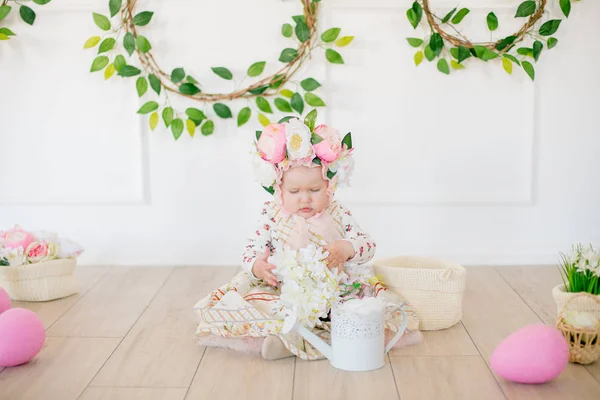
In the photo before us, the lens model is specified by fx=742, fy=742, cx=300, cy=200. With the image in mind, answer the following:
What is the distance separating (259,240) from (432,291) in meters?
0.58

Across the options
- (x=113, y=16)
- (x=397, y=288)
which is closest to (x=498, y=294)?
(x=397, y=288)

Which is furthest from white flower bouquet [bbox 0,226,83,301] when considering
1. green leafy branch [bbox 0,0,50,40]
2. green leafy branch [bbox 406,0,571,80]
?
green leafy branch [bbox 406,0,571,80]

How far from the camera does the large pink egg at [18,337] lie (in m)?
1.97

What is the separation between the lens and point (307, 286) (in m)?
2.09

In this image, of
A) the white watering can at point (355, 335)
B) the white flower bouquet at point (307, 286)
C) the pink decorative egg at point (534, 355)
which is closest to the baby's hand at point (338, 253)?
the white flower bouquet at point (307, 286)

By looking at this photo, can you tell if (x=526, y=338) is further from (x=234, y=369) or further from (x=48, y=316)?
(x=48, y=316)

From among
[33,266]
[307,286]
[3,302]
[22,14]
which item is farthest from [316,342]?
[22,14]

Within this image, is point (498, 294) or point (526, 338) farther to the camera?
point (498, 294)

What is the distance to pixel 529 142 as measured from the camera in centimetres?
308

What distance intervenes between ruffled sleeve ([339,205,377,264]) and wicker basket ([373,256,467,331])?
0.08m

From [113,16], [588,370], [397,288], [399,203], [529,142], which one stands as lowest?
[588,370]

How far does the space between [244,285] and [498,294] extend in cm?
96

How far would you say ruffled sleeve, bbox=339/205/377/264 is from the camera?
2338mm

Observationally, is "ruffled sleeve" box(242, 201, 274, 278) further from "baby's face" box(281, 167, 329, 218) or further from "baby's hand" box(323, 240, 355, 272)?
"baby's hand" box(323, 240, 355, 272)
